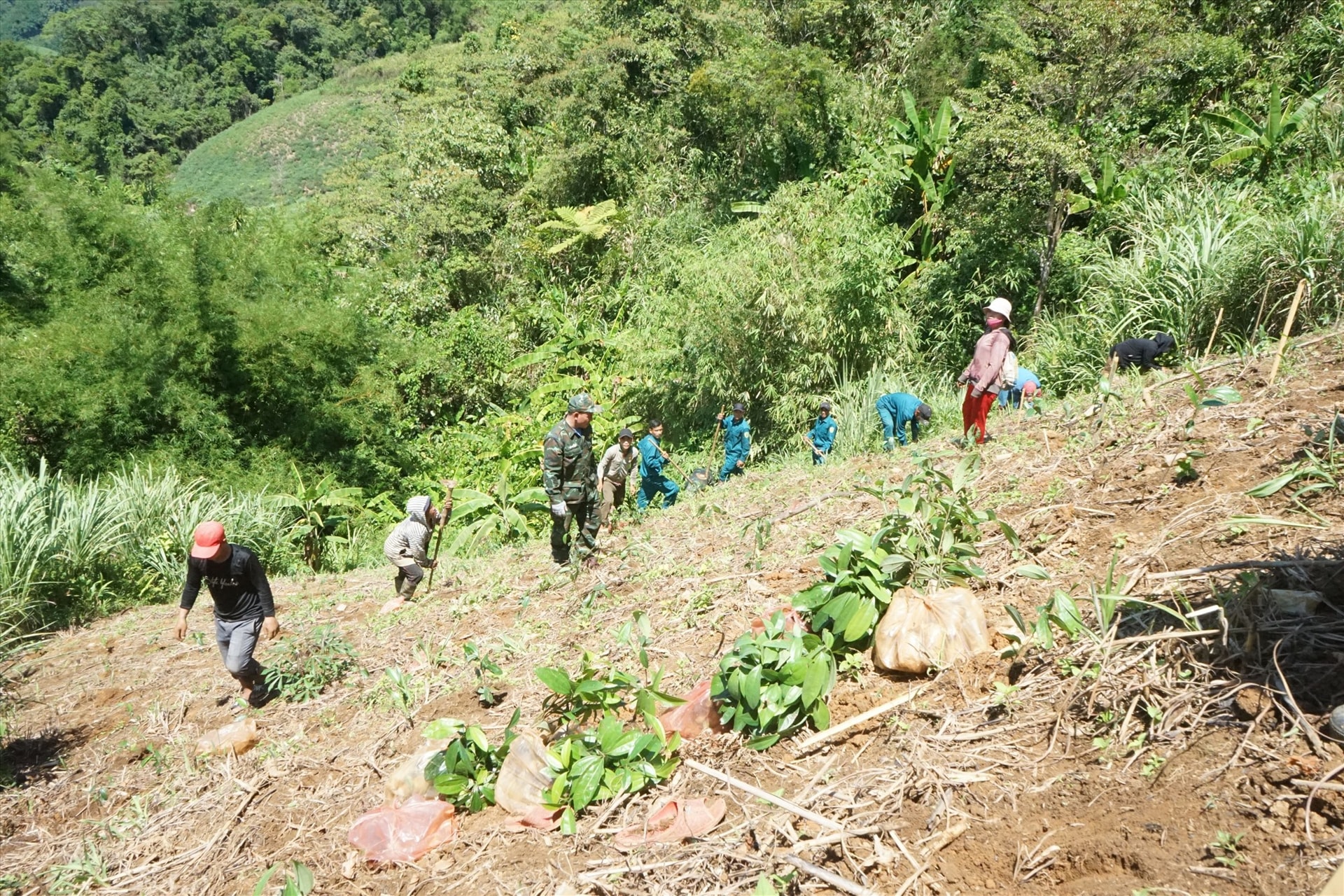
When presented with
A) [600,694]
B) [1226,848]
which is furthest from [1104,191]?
[1226,848]

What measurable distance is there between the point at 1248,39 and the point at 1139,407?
9.15 metres

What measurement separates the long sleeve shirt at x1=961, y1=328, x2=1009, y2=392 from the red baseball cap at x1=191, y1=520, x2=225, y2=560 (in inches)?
215

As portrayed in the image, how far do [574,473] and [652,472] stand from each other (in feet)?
9.10

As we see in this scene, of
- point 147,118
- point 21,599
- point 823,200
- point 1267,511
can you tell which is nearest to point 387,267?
point 823,200

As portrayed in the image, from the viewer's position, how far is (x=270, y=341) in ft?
42.2

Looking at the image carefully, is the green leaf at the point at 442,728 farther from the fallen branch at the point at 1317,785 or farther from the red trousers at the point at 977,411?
the red trousers at the point at 977,411

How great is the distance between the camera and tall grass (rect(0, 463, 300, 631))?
25.0 feet

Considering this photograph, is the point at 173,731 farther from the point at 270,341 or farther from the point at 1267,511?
the point at 270,341

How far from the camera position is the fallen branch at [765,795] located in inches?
114

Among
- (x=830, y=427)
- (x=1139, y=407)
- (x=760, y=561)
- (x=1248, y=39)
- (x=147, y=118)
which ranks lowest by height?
(x=830, y=427)

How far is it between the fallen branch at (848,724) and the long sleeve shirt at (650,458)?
5.89 m

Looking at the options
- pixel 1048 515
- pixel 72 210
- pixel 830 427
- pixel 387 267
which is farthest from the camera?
pixel 387 267

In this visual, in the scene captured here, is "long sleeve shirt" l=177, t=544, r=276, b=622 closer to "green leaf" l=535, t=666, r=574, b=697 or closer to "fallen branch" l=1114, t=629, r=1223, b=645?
"green leaf" l=535, t=666, r=574, b=697

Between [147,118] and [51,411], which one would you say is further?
[147,118]
